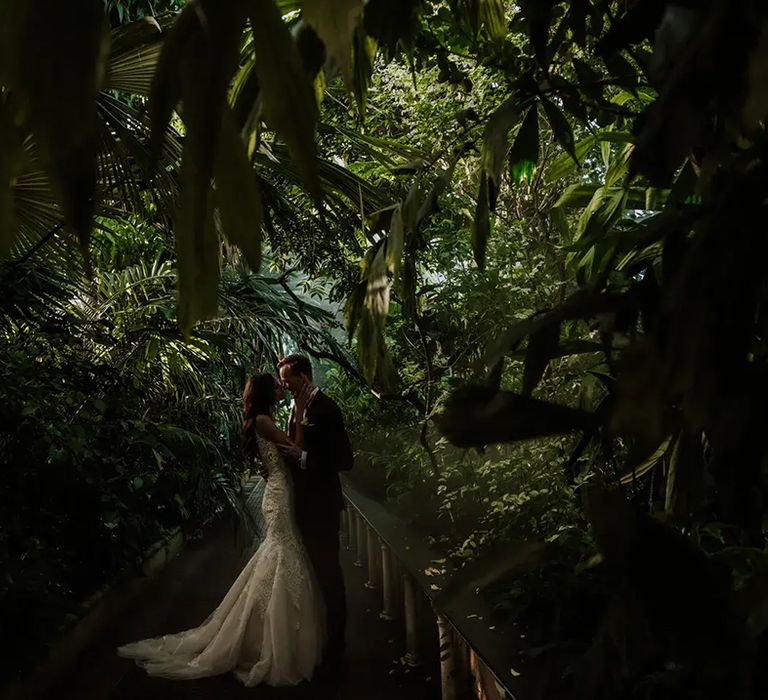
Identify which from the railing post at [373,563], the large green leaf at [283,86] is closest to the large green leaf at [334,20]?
the large green leaf at [283,86]

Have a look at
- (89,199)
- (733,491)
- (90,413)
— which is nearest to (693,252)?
(733,491)

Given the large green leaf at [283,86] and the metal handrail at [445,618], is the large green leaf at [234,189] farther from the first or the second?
the metal handrail at [445,618]

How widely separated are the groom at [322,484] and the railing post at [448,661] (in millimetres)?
636

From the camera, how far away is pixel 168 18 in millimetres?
2150

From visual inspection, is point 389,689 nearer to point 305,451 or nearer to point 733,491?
point 305,451

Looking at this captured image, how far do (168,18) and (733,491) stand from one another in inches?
84.7

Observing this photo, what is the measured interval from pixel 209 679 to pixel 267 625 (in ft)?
0.90

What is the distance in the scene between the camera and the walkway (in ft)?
8.44

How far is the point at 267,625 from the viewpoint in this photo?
2.85 metres

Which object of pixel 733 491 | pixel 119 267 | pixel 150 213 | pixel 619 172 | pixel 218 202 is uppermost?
pixel 119 267

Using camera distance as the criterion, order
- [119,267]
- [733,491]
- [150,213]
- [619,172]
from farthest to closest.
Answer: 1. [119,267]
2. [150,213]
3. [619,172]
4. [733,491]

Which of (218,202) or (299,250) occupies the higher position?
(299,250)

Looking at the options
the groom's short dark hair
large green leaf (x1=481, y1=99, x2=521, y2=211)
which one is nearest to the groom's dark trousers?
→ the groom's short dark hair

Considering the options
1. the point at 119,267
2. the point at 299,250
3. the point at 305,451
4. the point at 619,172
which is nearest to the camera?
the point at 619,172
